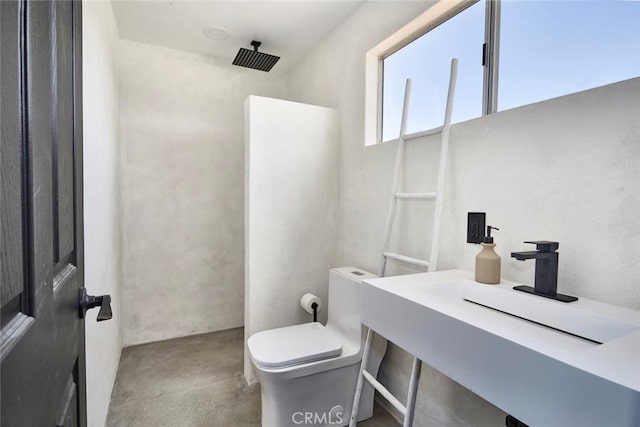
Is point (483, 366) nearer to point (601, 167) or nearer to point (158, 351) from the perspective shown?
point (601, 167)

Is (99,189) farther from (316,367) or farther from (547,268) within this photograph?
(547,268)

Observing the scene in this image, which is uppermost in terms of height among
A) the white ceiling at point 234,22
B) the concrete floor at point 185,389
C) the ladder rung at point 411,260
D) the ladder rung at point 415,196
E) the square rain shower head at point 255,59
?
the white ceiling at point 234,22

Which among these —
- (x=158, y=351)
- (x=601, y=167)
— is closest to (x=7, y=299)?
(x=601, y=167)

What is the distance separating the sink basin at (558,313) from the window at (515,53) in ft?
2.44

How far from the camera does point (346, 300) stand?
6.12 feet

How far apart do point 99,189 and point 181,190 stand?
3.81 feet

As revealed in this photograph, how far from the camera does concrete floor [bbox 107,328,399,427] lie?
5.75 feet

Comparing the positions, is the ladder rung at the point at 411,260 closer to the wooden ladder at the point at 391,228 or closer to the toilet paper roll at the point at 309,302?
the wooden ladder at the point at 391,228

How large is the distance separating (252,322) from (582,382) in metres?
1.82

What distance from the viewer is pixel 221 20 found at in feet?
7.30

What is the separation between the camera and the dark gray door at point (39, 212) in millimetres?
364

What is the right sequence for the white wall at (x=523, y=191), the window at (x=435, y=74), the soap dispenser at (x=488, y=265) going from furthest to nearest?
1. the window at (x=435, y=74)
2. the soap dispenser at (x=488, y=265)
3. the white wall at (x=523, y=191)

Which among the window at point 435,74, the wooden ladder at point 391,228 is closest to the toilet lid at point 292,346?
the wooden ladder at point 391,228

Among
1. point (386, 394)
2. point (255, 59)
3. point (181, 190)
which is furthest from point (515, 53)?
point (181, 190)
